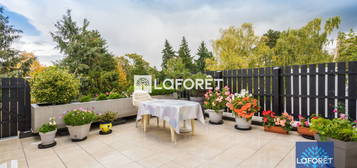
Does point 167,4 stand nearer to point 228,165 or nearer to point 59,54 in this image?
point 228,165

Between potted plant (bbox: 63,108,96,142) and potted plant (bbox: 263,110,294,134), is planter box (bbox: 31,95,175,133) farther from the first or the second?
potted plant (bbox: 263,110,294,134)

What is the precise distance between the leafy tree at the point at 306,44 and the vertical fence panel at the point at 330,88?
9200 millimetres

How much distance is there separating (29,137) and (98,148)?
6.77 feet

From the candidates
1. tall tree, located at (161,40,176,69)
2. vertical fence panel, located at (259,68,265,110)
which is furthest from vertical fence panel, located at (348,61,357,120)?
tall tree, located at (161,40,176,69)

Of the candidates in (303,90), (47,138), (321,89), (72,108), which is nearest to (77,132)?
(47,138)

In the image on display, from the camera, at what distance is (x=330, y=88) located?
301cm

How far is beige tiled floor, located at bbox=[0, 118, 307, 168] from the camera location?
2.14 metres

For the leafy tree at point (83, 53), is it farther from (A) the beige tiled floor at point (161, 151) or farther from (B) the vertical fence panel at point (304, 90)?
(B) the vertical fence panel at point (304, 90)

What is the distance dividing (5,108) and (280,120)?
20.2 ft

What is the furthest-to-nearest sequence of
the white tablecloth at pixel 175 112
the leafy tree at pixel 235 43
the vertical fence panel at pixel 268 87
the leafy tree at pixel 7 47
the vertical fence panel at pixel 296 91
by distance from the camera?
the leafy tree at pixel 235 43 < the leafy tree at pixel 7 47 < the vertical fence panel at pixel 268 87 < the vertical fence panel at pixel 296 91 < the white tablecloth at pixel 175 112

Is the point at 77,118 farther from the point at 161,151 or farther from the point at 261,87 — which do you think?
the point at 261,87

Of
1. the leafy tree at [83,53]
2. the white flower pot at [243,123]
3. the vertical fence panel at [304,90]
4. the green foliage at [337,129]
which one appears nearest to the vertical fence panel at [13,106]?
the white flower pot at [243,123]

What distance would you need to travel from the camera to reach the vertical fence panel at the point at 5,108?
3.30 meters

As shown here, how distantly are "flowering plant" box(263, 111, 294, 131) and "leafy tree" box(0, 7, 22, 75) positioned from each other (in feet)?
46.5
